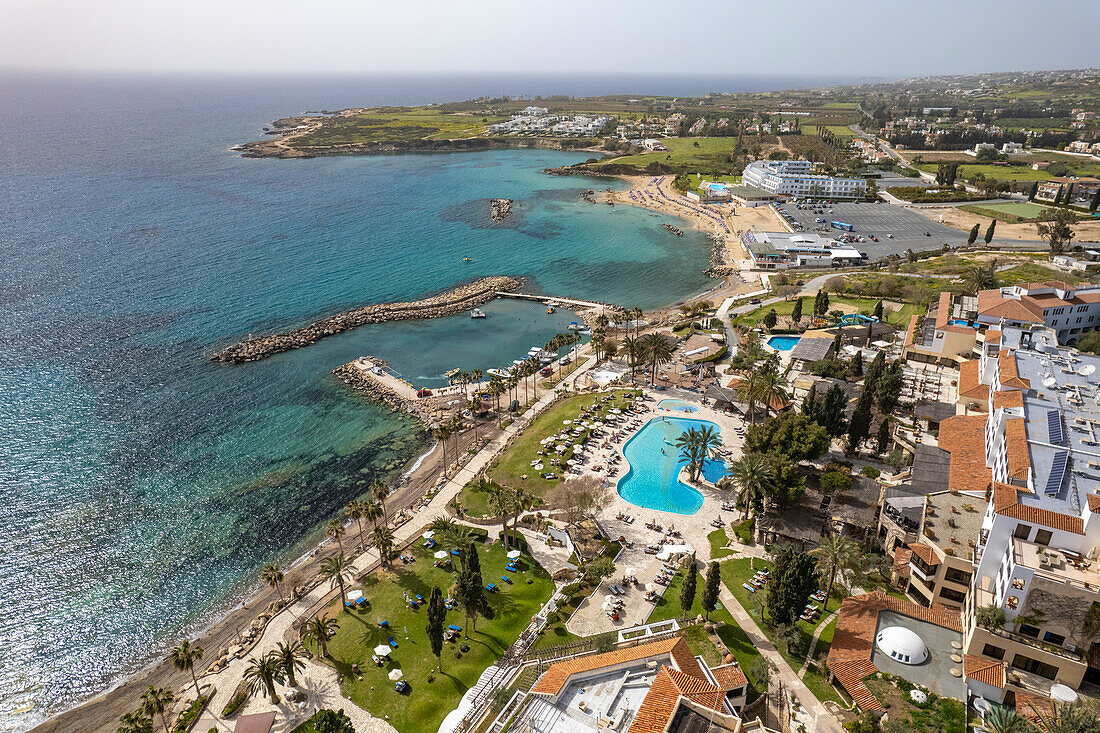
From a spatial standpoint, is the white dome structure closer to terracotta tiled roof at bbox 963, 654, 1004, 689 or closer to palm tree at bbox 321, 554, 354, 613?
terracotta tiled roof at bbox 963, 654, 1004, 689

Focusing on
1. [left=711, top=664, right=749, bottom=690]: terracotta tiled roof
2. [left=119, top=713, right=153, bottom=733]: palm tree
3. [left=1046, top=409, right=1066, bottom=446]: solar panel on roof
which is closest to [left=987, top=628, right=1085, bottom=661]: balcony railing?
[left=711, top=664, right=749, bottom=690]: terracotta tiled roof

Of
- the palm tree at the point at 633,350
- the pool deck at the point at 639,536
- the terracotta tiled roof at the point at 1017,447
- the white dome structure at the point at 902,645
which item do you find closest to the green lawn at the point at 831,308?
the palm tree at the point at 633,350

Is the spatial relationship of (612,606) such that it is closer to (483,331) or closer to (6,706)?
(6,706)

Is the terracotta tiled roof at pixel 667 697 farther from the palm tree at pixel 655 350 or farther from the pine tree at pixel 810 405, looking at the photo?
the palm tree at pixel 655 350

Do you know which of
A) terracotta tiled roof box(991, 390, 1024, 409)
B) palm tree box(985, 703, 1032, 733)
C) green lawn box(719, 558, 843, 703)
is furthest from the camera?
terracotta tiled roof box(991, 390, 1024, 409)

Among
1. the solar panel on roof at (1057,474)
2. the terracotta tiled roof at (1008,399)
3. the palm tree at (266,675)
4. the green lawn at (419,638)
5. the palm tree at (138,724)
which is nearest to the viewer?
the palm tree at (138,724)

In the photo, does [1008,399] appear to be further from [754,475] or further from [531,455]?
[531,455]

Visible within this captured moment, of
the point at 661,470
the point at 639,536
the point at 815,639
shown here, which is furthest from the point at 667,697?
the point at 661,470
